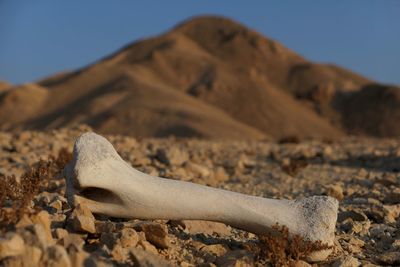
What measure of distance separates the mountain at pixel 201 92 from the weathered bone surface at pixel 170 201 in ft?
88.7

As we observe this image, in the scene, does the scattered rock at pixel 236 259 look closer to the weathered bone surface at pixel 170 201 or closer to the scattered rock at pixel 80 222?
the weathered bone surface at pixel 170 201

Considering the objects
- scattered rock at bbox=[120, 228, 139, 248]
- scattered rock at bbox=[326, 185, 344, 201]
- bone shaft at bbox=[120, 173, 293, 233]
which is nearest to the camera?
scattered rock at bbox=[120, 228, 139, 248]

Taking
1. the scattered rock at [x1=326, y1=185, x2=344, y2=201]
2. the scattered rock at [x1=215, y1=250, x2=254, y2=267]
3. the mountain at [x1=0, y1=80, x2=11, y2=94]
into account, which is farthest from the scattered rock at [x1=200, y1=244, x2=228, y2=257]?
the mountain at [x1=0, y1=80, x2=11, y2=94]

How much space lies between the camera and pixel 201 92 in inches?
1994

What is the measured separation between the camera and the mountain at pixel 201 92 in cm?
3716

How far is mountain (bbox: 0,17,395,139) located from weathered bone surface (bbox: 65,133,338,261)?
88.7ft

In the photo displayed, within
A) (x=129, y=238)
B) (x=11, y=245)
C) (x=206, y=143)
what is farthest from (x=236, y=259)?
(x=206, y=143)

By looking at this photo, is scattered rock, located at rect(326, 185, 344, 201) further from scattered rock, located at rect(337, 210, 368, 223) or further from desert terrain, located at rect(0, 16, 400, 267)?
scattered rock, located at rect(337, 210, 368, 223)

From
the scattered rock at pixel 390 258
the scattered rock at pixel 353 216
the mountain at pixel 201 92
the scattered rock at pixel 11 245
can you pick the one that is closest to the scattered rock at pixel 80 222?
the scattered rock at pixel 11 245

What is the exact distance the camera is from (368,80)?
64562mm

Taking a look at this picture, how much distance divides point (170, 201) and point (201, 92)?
46631 millimetres

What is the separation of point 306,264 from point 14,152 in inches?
264

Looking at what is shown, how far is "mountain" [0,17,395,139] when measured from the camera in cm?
3716

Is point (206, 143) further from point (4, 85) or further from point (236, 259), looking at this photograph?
point (4, 85)
